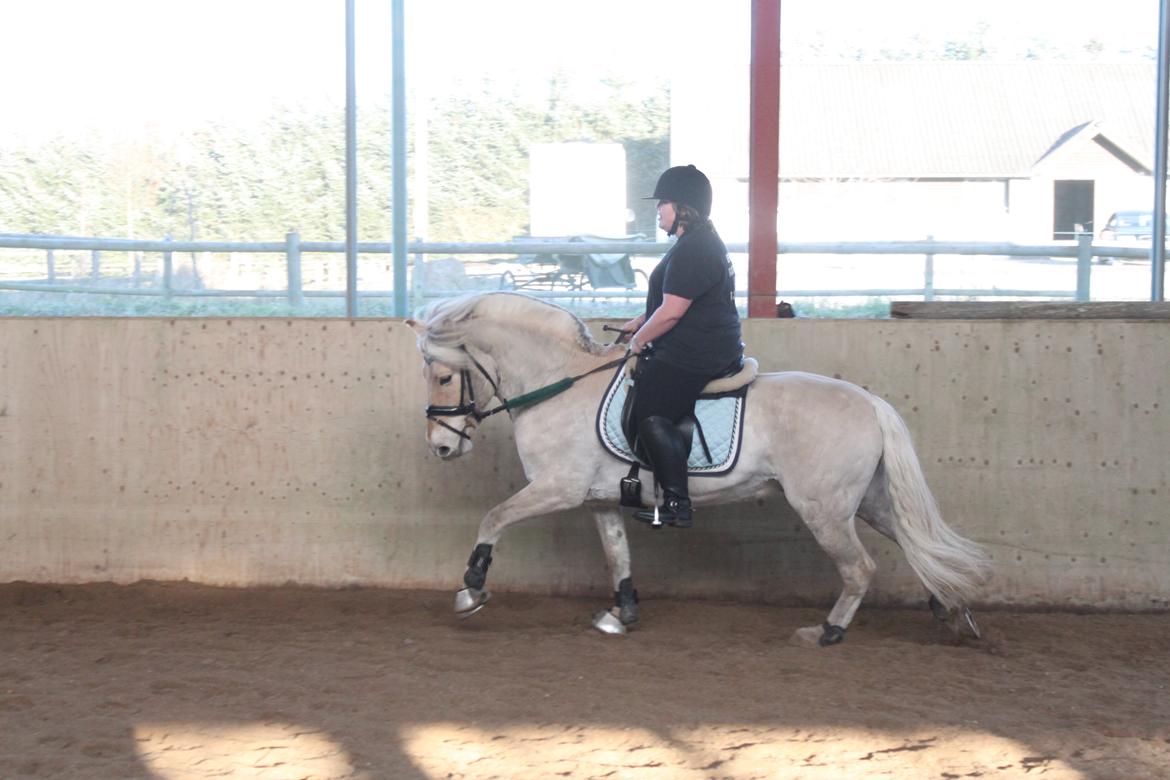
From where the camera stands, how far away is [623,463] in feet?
20.0

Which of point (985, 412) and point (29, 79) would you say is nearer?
point (985, 412)

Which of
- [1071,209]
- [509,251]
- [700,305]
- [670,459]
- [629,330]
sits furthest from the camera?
[509,251]

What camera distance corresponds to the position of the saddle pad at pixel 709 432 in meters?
5.95

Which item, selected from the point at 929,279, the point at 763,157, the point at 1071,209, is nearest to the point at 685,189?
the point at 763,157

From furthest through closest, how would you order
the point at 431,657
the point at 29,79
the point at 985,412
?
the point at 29,79
the point at 985,412
the point at 431,657

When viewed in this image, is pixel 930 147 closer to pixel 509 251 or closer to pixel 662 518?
pixel 509 251

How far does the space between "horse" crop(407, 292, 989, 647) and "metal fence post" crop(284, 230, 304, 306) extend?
2004mm

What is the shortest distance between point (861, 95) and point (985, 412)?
8.35 ft

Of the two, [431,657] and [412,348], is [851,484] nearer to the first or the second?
[431,657]

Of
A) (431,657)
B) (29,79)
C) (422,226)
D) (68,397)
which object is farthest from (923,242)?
(29,79)

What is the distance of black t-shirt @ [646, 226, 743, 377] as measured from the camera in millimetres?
5883

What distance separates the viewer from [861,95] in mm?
8289

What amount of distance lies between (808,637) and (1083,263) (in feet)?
11.5

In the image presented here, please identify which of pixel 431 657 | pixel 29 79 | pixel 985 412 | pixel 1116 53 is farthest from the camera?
pixel 29 79
